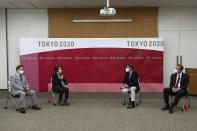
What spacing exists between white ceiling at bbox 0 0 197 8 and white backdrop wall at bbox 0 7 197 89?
1.70 feet

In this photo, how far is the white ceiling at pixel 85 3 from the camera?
9.41 m

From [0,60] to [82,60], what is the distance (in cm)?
320

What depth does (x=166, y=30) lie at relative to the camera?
421 inches

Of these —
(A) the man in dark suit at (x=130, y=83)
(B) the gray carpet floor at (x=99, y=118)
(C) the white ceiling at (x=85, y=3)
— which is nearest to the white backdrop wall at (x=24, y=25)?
(C) the white ceiling at (x=85, y=3)

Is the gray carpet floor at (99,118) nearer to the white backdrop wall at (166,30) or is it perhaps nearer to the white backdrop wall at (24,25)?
the white backdrop wall at (166,30)

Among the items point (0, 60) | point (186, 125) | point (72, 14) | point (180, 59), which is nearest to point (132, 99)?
point (186, 125)

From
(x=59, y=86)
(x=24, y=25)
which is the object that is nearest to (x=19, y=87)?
(x=59, y=86)

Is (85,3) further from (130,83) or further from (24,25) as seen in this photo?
(130,83)

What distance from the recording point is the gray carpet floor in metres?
5.88

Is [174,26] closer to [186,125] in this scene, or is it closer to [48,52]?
[48,52]

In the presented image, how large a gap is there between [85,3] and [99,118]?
15.0 feet

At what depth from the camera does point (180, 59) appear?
35.1 feet

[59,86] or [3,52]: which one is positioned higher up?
[3,52]

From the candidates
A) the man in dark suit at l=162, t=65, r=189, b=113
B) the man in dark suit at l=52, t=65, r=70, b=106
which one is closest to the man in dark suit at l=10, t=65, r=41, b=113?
the man in dark suit at l=52, t=65, r=70, b=106
